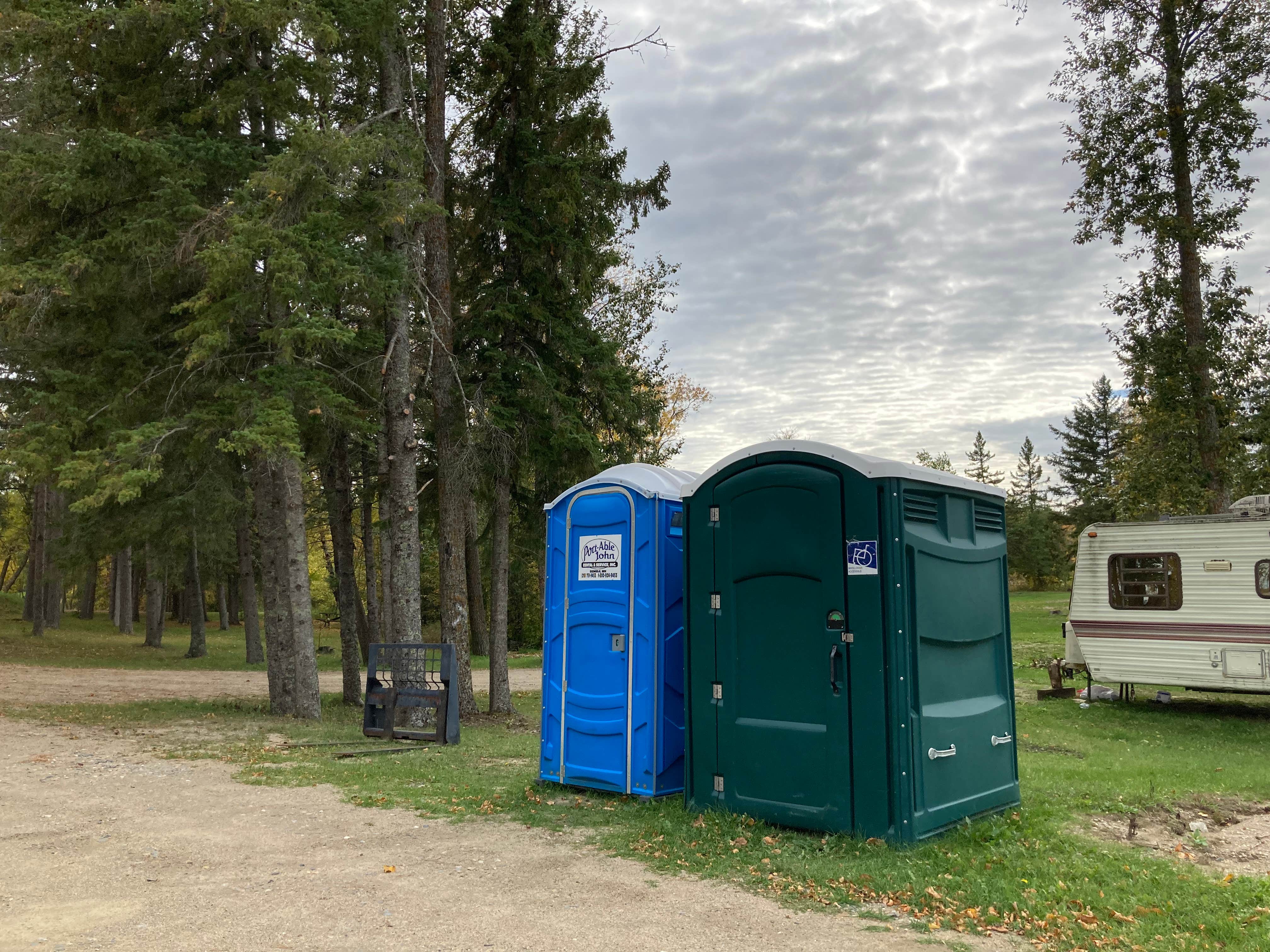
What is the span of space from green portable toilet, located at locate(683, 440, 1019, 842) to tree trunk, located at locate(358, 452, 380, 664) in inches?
482

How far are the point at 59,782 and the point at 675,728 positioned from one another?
5.32 m

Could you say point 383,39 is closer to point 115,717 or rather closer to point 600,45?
point 600,45

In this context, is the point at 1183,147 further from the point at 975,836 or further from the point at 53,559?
the point at 53,559

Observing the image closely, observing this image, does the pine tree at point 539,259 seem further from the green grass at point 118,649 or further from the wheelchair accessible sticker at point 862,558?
the wheelchair accessible sticker at point 862,558

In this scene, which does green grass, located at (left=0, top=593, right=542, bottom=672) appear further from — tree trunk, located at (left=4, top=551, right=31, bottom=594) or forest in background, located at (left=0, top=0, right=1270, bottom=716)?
tree trunk, located at (left=4, top=551, right=31, bottom=594)

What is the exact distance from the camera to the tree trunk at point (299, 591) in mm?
13125

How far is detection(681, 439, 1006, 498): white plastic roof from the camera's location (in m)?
5.98

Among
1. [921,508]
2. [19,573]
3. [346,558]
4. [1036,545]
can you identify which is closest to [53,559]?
[346,558]

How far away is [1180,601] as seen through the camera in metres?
13.7

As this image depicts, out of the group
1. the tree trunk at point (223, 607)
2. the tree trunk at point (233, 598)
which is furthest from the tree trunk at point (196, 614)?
the tree trunk at point (233, 598)

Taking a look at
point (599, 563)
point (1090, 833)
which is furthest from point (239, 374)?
point (1090, 833)

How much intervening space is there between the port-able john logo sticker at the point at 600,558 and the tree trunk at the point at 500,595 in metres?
8.73

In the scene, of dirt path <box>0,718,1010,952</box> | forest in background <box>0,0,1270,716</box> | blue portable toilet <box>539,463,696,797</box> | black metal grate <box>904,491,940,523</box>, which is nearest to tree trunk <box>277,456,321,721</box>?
forest in background <box>0,0,1270,716</box>

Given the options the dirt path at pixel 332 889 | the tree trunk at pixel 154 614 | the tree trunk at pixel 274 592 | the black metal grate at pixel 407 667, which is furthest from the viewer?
the tree trunk at pixel 154 614
